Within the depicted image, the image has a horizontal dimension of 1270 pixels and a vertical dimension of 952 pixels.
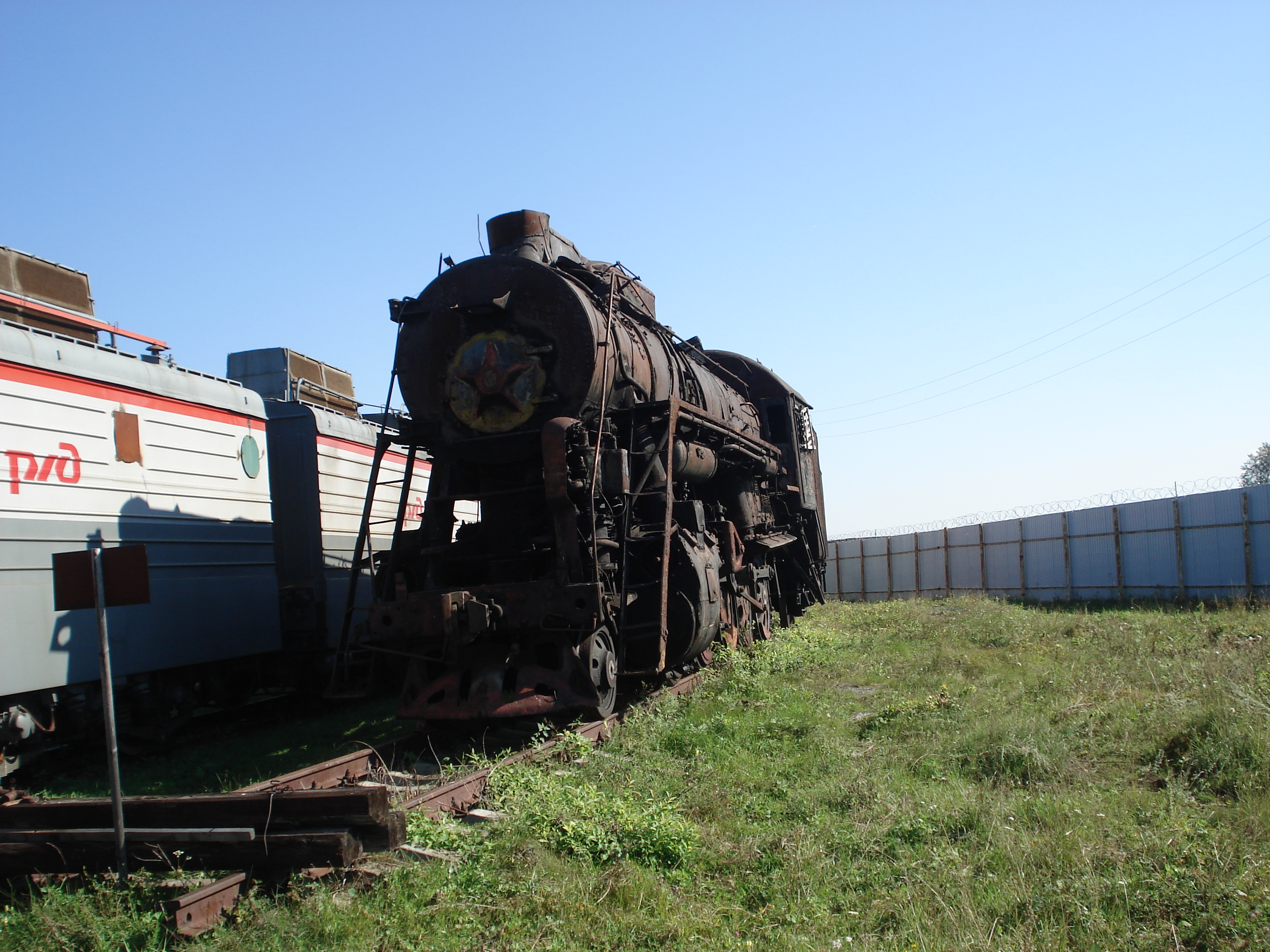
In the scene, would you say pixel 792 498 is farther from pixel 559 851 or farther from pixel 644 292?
pixel 559 851

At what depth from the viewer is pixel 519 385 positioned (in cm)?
749

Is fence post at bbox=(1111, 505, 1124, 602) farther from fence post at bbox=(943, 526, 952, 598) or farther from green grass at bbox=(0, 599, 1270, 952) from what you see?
green grass at bbox=(0, 599, 1270, 952)

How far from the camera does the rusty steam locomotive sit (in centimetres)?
664

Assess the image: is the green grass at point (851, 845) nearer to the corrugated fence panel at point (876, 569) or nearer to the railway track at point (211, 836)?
the railway track at point (211, 836)

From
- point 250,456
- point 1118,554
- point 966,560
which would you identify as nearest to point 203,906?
point 250,456

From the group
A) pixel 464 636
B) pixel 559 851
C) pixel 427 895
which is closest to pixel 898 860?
pixel 559 851

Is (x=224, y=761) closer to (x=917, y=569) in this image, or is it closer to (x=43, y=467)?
(x=43, y=467)

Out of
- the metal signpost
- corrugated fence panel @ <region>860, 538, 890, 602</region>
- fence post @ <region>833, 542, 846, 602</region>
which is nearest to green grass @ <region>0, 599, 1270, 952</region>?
the metal signpost

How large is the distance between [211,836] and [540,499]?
4143 millimetres

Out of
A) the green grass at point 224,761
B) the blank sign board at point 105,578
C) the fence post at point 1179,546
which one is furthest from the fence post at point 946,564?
the blank sign board at point 105,578

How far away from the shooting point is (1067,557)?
20.8 m

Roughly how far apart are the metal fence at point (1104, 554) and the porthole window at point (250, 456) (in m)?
16.3

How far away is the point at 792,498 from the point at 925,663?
13.4 feet

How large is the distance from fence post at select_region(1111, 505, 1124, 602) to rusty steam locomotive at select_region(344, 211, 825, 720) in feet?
46.5
